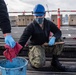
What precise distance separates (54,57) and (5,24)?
2050 mm

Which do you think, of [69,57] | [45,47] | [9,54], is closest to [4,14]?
[9,54]

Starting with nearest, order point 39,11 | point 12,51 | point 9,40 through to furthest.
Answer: point 9,40
point 12,51
point 39,11

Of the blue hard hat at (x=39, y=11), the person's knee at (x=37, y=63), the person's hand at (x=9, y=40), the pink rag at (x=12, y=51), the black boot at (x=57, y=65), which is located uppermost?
the blue hard hat at (x=39, y=11)

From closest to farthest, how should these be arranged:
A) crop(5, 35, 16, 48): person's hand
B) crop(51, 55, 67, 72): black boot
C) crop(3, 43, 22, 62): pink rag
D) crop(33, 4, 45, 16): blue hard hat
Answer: crop(5, 35, 16, 48): person's hand, crop(3, 43, 22, 62): pink rag, crop(33, 4, 45, 16): blue hard hat, crop(51, 55, 67, 72): black boot

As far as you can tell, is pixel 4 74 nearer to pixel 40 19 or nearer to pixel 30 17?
pixel 40 19

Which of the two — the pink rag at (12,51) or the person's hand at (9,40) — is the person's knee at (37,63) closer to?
the pink rag at (12,51)

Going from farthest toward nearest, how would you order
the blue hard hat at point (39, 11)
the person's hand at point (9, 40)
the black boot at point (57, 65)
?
the black boot at point (57, 65), the blue hard hat at point (39, 11), the person's hand at point (9, 40)

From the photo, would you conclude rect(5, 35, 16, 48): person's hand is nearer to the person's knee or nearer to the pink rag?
the pink rag

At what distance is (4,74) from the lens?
3186 mm

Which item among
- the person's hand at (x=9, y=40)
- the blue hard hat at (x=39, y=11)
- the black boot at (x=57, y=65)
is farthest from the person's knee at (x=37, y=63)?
the person's hand at (x=9, y=40)

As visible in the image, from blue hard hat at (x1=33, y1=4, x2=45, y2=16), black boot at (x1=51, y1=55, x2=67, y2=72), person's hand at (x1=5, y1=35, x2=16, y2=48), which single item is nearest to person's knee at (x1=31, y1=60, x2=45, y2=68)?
black boot at (x1=51, y1=55, x2=67, y2=72)

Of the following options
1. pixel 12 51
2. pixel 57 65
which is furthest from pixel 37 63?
pixel 12 51

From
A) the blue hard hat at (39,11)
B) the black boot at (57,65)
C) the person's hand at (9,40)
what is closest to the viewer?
the person's hand at (9,40)

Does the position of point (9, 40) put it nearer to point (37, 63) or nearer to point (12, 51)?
point (12, 51)
